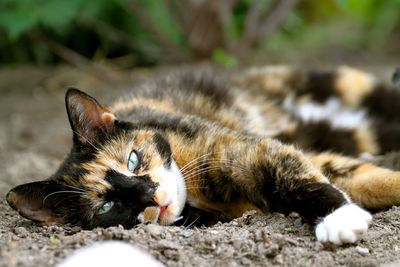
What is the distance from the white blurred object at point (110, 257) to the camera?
1825mm

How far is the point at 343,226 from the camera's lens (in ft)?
7.17

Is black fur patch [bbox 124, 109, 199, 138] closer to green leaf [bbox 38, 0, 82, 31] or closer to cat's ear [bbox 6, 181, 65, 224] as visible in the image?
cat's ear [bbox 6, 181, 65, 224]

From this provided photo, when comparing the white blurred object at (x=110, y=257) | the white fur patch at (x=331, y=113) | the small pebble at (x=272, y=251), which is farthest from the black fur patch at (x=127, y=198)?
the white fur patch at (x=331, y=113)

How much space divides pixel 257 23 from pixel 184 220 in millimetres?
2933

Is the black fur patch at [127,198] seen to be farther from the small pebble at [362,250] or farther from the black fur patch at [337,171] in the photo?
the black fur patch at [337,171]

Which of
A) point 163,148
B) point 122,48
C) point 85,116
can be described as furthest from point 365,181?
point 122,48

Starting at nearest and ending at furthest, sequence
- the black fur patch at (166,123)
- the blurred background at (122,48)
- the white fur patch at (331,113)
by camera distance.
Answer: the black fur patch at (166,123), the white fur patch at (331,113), the blurred background at (122,48)

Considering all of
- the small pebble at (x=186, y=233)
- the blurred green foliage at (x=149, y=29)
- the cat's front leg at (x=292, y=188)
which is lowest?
the small pebble at (x=186, y=233)

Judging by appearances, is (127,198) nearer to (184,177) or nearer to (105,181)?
(105,181)

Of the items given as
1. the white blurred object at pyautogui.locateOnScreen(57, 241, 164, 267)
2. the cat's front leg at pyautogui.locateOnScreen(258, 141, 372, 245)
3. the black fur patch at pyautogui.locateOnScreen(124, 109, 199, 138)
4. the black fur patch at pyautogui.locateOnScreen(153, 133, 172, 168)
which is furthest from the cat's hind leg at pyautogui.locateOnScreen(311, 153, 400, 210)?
the white blurred object at pyautogui.locateOnScreen(57, 241, 164, 267)

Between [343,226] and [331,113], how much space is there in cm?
165

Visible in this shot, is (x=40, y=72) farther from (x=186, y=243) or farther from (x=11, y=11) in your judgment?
(x=186, y=243)

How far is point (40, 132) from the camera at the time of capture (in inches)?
187

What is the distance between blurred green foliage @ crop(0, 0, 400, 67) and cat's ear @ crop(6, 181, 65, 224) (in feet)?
7.30
